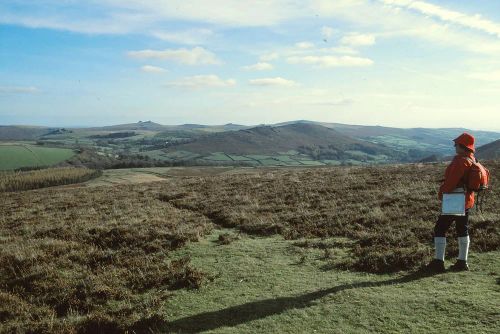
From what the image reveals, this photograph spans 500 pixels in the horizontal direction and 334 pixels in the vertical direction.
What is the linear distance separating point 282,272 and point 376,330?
343 centimetres

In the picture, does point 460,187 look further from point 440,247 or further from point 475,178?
point 440,247

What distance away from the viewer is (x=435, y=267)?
9.67 metres

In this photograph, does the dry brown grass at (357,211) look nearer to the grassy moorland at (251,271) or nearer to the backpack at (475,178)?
the grassy moorland at (251,271)

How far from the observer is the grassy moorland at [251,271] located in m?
7.82

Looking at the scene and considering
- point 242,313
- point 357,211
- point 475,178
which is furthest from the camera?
point 357,211

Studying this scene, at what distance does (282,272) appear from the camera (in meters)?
10.3

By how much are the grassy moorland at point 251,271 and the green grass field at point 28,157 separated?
373 feet

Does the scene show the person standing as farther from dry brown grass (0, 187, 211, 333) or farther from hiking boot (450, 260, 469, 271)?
dry brown grass (0, 187, 211, 333)

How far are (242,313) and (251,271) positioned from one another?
2370 mm

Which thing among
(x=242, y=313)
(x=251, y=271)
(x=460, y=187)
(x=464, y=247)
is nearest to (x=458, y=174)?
(x=460, y=187)

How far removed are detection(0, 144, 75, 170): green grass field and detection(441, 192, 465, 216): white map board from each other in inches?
4901

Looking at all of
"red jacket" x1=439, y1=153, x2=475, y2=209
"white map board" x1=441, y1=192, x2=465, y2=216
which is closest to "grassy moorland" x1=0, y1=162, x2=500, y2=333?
"white map board" x1=441, y1=192, x2=465, y2=216

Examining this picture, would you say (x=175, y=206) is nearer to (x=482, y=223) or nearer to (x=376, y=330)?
(x=482, y=223)

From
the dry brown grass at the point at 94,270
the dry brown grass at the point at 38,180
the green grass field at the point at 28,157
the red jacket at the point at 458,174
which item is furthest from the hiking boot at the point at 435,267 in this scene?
the green grass field at the point at 28,157
